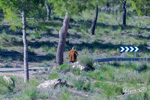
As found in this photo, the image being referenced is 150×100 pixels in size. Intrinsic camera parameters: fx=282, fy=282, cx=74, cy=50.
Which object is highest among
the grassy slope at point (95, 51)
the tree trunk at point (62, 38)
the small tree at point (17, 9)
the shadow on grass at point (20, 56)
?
the small tree at point (17, 9)

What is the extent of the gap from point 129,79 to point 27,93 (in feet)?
20.8

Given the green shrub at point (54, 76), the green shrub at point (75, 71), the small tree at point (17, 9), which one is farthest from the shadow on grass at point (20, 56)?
the small tree at point (17, 9)

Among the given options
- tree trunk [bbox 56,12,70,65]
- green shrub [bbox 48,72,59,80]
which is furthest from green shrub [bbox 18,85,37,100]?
tree trunk [bbox 56,12,70,65]

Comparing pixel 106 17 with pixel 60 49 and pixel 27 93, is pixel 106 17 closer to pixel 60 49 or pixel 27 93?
pixel 60 49

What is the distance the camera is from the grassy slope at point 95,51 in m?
10.6

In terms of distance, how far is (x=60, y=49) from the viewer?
18.7 m

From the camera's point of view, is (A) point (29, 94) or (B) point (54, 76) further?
(B) point (54, 76)

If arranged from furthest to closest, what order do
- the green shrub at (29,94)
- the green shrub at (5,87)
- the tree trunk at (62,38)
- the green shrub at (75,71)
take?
the tree trunk at (62,38)
the green shrub at (75,71)
the green shrub at (5,87)
the green shrub at (29,94)

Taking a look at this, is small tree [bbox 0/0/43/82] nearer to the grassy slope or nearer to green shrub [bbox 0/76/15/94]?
the grassy slope

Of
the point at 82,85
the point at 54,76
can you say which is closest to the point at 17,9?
the point at 54,76

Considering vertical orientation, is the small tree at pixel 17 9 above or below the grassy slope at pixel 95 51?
above

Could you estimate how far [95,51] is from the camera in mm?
26938

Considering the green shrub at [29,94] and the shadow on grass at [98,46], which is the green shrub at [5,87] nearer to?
the green shrub at [29,94]

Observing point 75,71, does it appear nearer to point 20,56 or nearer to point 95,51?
point 20,56
